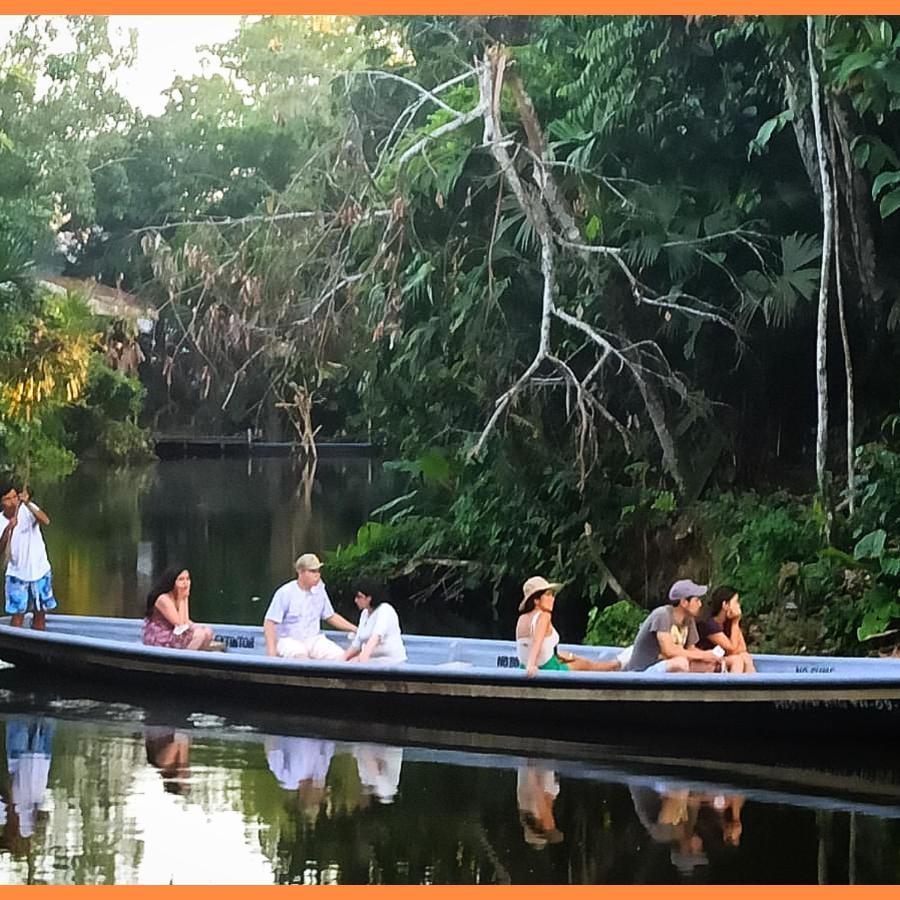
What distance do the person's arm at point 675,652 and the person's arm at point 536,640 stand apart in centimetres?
44

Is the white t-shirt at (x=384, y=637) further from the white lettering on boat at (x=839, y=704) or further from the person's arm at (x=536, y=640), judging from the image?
the white lettering on boat at (x=839, y=704)

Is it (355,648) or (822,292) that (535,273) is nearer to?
(822,292)

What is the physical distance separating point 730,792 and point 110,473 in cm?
655

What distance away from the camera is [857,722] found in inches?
227

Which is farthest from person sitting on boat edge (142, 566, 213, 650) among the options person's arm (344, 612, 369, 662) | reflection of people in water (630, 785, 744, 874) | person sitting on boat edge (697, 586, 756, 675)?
reflection of people in water (630, 785, 744, 874)

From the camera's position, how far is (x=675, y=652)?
614 cm

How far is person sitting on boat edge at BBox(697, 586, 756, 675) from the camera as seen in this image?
6316mm

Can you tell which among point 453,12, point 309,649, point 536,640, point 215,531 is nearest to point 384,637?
point 309,649

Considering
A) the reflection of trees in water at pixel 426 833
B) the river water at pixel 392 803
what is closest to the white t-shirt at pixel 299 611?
the river water at pixel 392 803

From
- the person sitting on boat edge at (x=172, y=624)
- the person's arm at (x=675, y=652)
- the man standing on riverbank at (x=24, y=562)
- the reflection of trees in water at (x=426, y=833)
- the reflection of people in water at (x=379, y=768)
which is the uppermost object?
the man standing on riverbank at (x=24, y=562)

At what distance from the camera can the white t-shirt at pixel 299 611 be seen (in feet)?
22.3

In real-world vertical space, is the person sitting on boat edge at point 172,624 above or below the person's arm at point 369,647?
above

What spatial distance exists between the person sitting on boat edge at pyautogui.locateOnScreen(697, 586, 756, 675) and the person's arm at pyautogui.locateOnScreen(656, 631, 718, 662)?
0.47 ft

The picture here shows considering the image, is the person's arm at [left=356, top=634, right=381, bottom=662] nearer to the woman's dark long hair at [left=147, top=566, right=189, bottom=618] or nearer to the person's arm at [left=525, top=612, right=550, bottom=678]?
the person's arm at [left=525, top=612, right=550, bottom=678]
